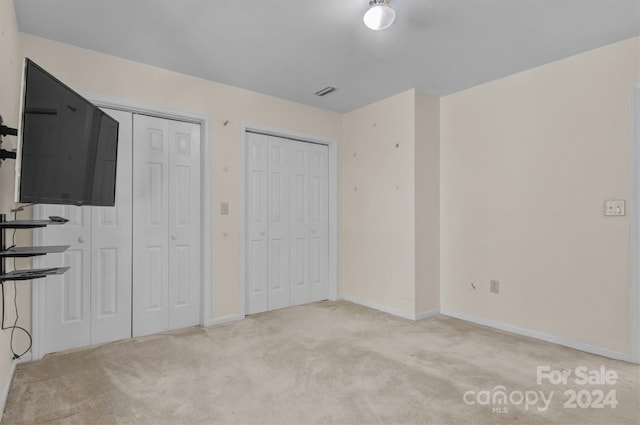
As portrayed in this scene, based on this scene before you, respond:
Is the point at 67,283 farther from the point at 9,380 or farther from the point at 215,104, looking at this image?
the point at 215,104

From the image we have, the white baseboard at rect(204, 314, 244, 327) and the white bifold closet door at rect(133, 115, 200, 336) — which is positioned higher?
the white bifold closet door at rect(133, 115, 200, 336)

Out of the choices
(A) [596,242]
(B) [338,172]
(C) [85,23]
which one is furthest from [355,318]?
(C) [85,23]

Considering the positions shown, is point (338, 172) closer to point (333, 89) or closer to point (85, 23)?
point (333, 89)

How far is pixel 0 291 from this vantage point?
78.7 inches

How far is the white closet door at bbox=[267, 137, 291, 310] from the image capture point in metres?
3.97

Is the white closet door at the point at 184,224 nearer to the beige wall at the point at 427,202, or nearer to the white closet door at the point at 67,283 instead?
the white closet door at the point at 67,283

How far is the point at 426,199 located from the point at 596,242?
1489 millimetres

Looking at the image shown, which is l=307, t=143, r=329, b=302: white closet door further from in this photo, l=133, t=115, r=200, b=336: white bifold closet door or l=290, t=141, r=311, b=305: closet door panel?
l=133, t=115, r=200, b=336: white bifold closet door

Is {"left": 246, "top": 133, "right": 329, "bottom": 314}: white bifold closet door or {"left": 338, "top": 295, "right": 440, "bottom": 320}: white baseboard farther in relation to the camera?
{"left": 246, "top": 133, "right": 329, "bottom": 314}: white bifold closet door

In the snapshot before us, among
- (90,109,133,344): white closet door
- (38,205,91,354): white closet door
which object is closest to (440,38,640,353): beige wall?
(90,109,133,344): white closet door

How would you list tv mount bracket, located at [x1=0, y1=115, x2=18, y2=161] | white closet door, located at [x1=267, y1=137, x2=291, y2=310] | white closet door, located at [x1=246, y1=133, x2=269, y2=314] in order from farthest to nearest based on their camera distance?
1. white closet door, located at [x1=267, y1=137, x2=291, y2=310]
2. white closet door, located at [x1=246, y1=133, x2=269, y2=314]
3. tv mount bracket, located at [x1=0, y1=115, x2=18, y2=161]

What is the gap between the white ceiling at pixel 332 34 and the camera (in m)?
2.21

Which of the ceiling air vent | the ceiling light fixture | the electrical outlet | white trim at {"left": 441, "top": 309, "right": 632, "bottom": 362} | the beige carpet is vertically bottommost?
the beige carpet

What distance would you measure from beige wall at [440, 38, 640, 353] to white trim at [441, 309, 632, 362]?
0.04 metres
